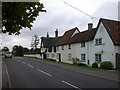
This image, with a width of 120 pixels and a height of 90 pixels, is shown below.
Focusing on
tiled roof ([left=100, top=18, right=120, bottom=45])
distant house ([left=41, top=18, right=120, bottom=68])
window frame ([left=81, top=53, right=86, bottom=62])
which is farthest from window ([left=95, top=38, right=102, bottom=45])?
window frame ([left=81, top=53, right=86, bottom=62])

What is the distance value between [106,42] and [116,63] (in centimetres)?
370

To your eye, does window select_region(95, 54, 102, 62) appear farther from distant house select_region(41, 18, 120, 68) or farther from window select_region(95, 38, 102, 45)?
window select_region(95, 38, 102, 45)

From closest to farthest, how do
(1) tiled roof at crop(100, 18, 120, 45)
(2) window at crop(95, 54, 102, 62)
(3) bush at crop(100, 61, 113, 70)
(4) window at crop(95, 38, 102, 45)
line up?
1. (3) bush at crop(100, 61, 113, 70)
2. (1) tiled roof at crop(100, 18, 120, 45)
3. (2) window at crop(95, 54, 102, 62)
4. (4) window at crop(95, 38, 102, 45)

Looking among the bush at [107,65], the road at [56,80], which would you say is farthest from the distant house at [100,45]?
the road at [56,80]

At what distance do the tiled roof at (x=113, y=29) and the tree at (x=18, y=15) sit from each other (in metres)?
18.7

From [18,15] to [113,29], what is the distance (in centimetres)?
2193

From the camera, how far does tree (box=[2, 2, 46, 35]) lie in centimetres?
797

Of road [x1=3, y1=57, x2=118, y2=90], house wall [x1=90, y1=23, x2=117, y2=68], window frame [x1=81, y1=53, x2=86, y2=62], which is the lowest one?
road [x1=3, y1=57, x2=118, y2=90]

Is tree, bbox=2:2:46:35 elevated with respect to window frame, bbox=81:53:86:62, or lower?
elevated

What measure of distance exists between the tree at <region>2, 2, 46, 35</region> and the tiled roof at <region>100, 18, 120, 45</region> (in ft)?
61.2

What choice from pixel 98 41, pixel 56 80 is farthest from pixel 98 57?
pixel 56 80

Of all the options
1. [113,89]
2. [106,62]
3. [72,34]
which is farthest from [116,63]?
[72,34]

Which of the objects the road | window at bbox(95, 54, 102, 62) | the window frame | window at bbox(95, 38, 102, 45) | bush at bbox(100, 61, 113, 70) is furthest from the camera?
the window frame

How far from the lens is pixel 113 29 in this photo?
2794cm
